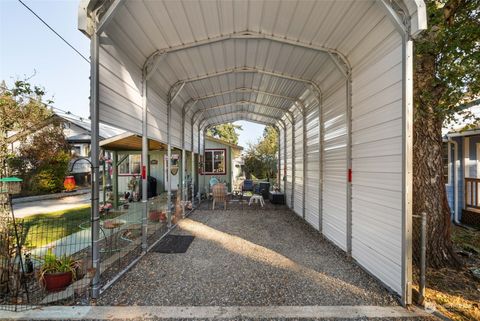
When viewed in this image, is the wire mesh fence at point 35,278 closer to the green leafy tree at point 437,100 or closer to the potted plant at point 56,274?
the potted plant at point 56,274

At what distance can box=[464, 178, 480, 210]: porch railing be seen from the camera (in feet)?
19.2

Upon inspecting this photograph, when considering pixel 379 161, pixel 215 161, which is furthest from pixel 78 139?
pixel 379 161

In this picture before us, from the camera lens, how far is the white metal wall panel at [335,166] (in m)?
4.07

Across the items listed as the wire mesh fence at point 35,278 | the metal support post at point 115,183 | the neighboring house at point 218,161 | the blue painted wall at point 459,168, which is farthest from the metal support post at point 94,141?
the neighboring house at point 218,161

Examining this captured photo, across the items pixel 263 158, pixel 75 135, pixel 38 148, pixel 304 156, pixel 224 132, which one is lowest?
pixel 304 156

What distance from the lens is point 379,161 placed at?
2996 mm

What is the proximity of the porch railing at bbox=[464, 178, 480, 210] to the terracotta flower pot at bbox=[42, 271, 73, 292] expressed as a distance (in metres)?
9.07

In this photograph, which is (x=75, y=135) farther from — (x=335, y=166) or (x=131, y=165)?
(x=335, y=166)

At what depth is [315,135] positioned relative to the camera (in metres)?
5.67

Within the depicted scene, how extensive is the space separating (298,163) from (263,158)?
10.5m

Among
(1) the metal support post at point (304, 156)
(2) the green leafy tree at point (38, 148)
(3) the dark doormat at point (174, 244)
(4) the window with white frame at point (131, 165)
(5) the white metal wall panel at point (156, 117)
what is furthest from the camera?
(4) the window with white frame at point (131, 165)

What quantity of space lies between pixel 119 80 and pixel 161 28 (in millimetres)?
1041

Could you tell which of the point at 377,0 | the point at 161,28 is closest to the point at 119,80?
the point at 161,28

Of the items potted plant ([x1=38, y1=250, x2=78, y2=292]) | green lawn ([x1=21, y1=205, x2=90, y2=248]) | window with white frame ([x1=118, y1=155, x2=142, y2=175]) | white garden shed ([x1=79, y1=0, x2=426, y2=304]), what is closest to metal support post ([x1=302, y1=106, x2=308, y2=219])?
white garden shed ([x1=79, y1=0, x2=426, y2=304])
